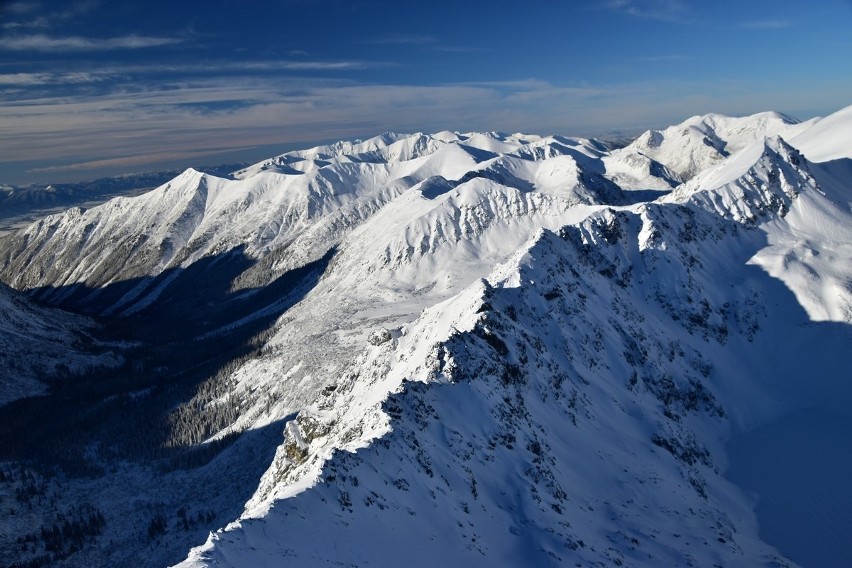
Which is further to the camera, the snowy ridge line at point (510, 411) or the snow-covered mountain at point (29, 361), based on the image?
the snow-covered mountain at point (29, 361)

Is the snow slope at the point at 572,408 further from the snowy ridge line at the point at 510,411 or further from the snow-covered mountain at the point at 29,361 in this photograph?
the snow-covered mountain at the point at 29,361

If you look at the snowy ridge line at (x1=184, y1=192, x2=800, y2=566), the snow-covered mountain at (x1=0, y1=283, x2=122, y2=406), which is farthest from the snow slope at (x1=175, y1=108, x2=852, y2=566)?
the snow-covered mountain at (x1=0, y1=283, x2=122, y2=406)

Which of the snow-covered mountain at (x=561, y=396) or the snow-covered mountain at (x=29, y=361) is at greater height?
the snow-covered mountain at (x=561, y=396)

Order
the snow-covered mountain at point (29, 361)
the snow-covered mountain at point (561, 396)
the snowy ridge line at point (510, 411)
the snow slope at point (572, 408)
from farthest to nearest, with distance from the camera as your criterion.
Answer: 1. the snow-covered mountain at point (29, 361)
2. the snow-covered mountain at point (561, 396)
3. the snowy ridge line at point (510, 411)
4. the snow slope at point (572, 408)

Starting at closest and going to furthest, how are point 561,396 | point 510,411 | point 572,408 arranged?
point 510,411 → point 572,408 → point 561,396

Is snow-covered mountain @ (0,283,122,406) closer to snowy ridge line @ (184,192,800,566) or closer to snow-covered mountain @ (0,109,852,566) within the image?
snow-covered mountain @ (0,109,852,566)

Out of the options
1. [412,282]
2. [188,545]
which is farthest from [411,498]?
[412,282]

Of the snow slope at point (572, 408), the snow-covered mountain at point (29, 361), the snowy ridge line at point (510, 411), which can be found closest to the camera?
the snow slope at point (572, 408)

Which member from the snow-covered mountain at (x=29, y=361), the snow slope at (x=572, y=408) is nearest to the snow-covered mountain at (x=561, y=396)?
the snow slope at (x=572, y=408)

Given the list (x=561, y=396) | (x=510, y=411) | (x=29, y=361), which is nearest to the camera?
(x=510, y=411)

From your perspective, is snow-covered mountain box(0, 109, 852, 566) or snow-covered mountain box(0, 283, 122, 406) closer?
snow-covered mountain box(0, 109, 852, 566)

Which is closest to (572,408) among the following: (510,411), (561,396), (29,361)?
(561,396)

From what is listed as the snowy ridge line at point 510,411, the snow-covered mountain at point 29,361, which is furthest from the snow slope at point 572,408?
the snow-covered mountain at point 29,361

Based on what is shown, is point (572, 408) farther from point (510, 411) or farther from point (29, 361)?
point (29, 361)
